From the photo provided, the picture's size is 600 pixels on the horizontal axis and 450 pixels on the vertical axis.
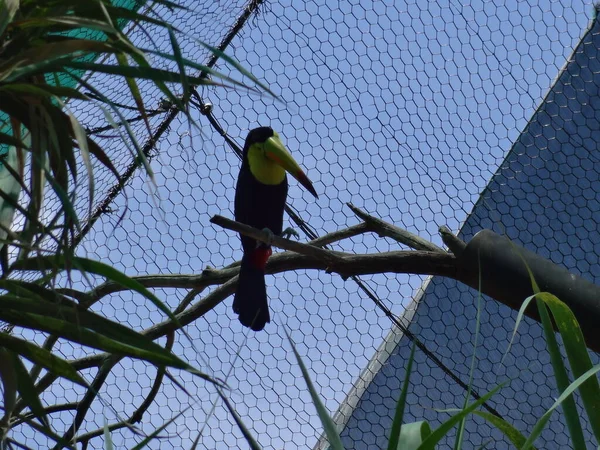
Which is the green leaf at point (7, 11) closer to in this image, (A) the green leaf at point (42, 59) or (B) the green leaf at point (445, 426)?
(A) the green leaf at point (42, 59)

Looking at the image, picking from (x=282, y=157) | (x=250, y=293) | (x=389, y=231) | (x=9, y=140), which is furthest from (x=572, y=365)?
(x=282, y=157)

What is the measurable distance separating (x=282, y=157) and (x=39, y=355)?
1519 mm

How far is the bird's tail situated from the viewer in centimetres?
170

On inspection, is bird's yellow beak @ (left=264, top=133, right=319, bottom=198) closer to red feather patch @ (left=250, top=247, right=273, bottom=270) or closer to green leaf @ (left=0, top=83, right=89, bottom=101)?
red feather patch @ (left=250, top=247, right=273, bottom=270)

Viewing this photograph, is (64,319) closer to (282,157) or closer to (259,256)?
(259,256)

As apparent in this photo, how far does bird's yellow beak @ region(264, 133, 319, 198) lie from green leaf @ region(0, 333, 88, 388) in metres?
1.32

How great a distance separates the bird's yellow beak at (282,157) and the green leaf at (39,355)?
1.32 m

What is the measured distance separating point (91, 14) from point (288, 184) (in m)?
1.56

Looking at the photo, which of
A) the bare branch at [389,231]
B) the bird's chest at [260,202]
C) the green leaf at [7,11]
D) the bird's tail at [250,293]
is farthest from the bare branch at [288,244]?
the bird's chest at [260,202]

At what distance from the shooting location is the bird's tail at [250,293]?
1702 mm

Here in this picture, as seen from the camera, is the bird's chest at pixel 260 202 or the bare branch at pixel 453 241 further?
the bird's chest at pixel 260 202

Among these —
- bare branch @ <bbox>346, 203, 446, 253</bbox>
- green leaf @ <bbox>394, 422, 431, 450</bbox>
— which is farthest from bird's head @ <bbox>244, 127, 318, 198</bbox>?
green leaf @ <bbox>394, 422, 431, 450</bbox>

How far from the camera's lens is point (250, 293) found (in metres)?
1.72

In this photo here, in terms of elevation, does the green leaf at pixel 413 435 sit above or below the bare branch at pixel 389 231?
below
